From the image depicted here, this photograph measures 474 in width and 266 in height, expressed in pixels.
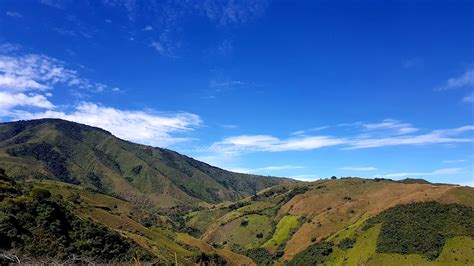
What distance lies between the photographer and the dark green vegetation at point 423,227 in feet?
510

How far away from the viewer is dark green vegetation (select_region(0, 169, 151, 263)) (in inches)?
2527

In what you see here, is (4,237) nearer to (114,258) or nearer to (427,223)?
(114,258)

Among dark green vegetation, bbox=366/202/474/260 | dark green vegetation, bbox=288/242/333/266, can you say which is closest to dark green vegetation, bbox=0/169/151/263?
dark green vegetation, bbox=366/202/474/260

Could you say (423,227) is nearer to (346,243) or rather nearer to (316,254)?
(346,243)

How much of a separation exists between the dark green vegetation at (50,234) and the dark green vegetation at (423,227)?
99.2 m

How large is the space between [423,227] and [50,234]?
13715 cm

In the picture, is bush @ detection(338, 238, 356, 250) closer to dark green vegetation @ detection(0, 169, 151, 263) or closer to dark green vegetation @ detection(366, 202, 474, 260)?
dark green vegetation @ detection(366, 202, 474, 260)

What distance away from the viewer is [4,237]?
60.4 meters

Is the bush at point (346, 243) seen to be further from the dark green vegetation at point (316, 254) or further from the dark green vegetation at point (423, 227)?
the dark green vegetation at point (423, 227)

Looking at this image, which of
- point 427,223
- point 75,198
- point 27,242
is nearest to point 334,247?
point 427,223

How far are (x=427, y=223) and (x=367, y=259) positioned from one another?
28.5m

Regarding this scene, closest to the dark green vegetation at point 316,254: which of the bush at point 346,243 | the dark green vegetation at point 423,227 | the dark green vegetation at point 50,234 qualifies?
the bush at point 346,243

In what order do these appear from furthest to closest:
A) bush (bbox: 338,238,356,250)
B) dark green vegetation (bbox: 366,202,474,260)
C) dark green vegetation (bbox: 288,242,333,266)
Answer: dark green vegetation (bbox: 288,242,333,266)
bush (bbox: 338,238,356,250)
dark green vegetation (bbox: 366,202,474,260)

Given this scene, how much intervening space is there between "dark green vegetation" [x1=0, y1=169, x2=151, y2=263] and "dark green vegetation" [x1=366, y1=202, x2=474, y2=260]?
9923cm
